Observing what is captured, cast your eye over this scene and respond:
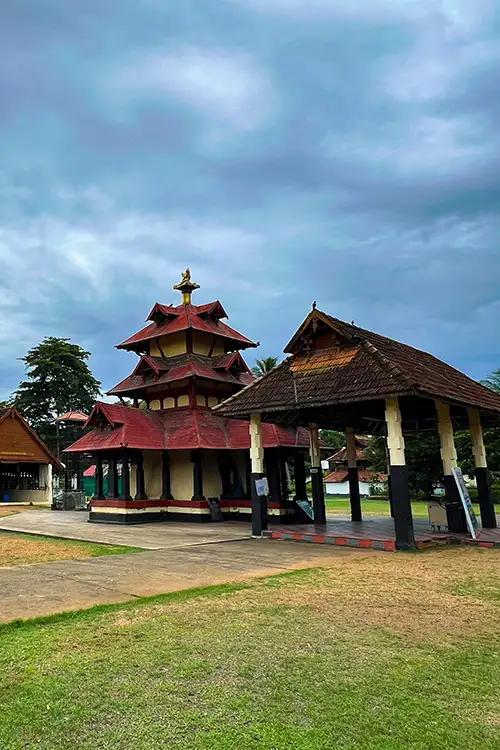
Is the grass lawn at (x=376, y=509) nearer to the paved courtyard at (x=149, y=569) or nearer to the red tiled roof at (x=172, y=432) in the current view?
the red tiled roof at (x=172, y=432)

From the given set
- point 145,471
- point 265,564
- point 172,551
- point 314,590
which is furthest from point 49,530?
point 314,590

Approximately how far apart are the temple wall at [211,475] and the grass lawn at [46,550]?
22.5ft

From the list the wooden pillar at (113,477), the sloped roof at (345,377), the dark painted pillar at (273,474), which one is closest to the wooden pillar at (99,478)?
the wooden pillar at (113,477)

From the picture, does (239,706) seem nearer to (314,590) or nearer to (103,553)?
(314,590)

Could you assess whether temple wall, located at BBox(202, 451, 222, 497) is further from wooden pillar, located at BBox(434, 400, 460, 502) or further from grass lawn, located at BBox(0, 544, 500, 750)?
grass lawn, located at BBox(0, 544, 500, 750)

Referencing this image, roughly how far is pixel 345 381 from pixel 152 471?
11.7 m

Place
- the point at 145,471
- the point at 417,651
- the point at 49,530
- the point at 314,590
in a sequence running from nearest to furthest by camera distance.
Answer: the point at 417,651 < the point at 314,590 < the point at 49,530 < the point at 145,471

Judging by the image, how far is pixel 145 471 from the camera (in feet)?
72.3

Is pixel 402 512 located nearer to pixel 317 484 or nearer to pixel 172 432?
pixel 317 484

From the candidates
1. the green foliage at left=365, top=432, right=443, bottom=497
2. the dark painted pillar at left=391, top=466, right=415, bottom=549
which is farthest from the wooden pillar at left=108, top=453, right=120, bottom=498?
the green foliage at left=365, top=432, right=443, bottom=497

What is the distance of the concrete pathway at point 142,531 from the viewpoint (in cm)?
1388

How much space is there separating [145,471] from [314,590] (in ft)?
50.6

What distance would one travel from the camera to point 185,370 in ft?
70.9

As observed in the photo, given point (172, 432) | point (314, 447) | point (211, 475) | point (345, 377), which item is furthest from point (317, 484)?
point (172, 432)
